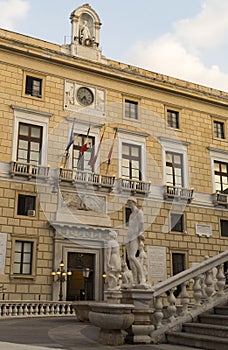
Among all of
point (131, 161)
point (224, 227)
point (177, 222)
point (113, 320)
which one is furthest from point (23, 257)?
point (113, 320)

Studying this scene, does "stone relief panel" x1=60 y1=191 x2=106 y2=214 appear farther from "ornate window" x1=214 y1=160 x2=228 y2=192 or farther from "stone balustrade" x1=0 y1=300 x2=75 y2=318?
"ornate window" x1=214 y1=160 x2=228 y2=192

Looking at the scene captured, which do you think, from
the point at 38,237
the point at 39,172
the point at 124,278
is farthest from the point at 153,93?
the point at 124,278

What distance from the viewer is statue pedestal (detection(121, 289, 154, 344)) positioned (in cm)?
756

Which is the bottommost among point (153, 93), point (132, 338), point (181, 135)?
point (132, 338)

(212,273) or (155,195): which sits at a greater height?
(155,195)

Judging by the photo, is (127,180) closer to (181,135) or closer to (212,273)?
(181,135)

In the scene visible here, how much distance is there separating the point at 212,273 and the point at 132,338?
2.28 m

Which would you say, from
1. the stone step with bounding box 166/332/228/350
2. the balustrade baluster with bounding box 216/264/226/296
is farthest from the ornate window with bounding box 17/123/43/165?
the stone step with bounding box 166/332/228/350

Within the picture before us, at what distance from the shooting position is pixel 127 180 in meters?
20.9

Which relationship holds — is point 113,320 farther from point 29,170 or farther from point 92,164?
point 92,164

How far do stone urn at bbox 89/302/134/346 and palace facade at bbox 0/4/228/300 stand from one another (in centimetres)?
1051

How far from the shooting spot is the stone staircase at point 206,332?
22.1ft

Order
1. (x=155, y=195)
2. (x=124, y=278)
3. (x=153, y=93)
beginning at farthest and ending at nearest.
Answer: (x=153, y=93)
(x=155, y=195)
(x=124, y=278)

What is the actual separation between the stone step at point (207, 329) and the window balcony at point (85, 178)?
12000mm
